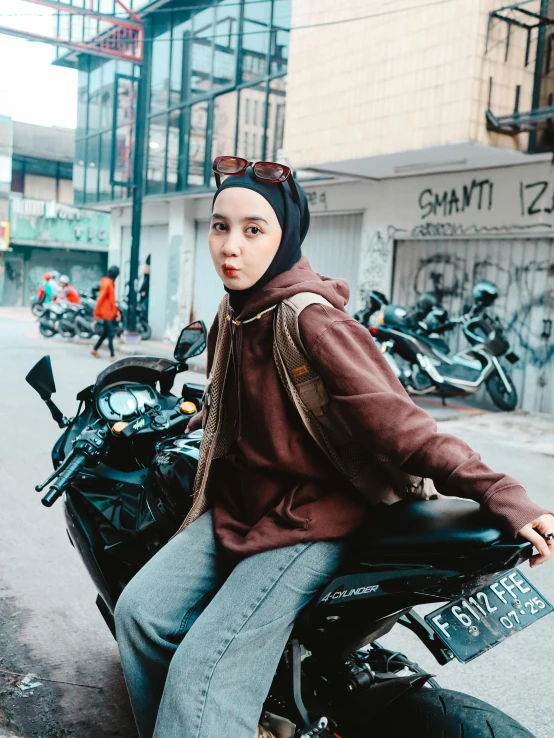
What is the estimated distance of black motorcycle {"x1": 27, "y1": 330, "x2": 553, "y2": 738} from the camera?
1.59 metres

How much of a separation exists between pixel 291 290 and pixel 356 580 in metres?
0.68

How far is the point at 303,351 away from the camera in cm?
176

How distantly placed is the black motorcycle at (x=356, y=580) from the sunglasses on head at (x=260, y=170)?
0.79m

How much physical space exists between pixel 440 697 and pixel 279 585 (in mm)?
454

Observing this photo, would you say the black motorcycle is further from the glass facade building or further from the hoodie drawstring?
the glass facade building

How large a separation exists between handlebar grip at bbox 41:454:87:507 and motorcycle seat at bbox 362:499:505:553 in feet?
3.07

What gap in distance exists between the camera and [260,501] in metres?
1.87

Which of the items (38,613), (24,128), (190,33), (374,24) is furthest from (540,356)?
(24,128)

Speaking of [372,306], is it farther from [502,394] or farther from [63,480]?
[63,480]

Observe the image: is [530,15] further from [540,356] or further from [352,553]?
[352,553]

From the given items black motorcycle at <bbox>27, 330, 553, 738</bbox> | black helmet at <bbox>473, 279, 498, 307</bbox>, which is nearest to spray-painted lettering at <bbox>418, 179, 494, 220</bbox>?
black helmet at <bbox>473, 279, 498, 307</bbox>

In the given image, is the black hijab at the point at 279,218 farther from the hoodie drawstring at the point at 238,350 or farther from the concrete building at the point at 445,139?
the concrete building at the point at 445,139

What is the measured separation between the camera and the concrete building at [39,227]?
34969mm

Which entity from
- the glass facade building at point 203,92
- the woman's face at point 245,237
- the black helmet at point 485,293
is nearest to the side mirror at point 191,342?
the woman's face at point 245,237
